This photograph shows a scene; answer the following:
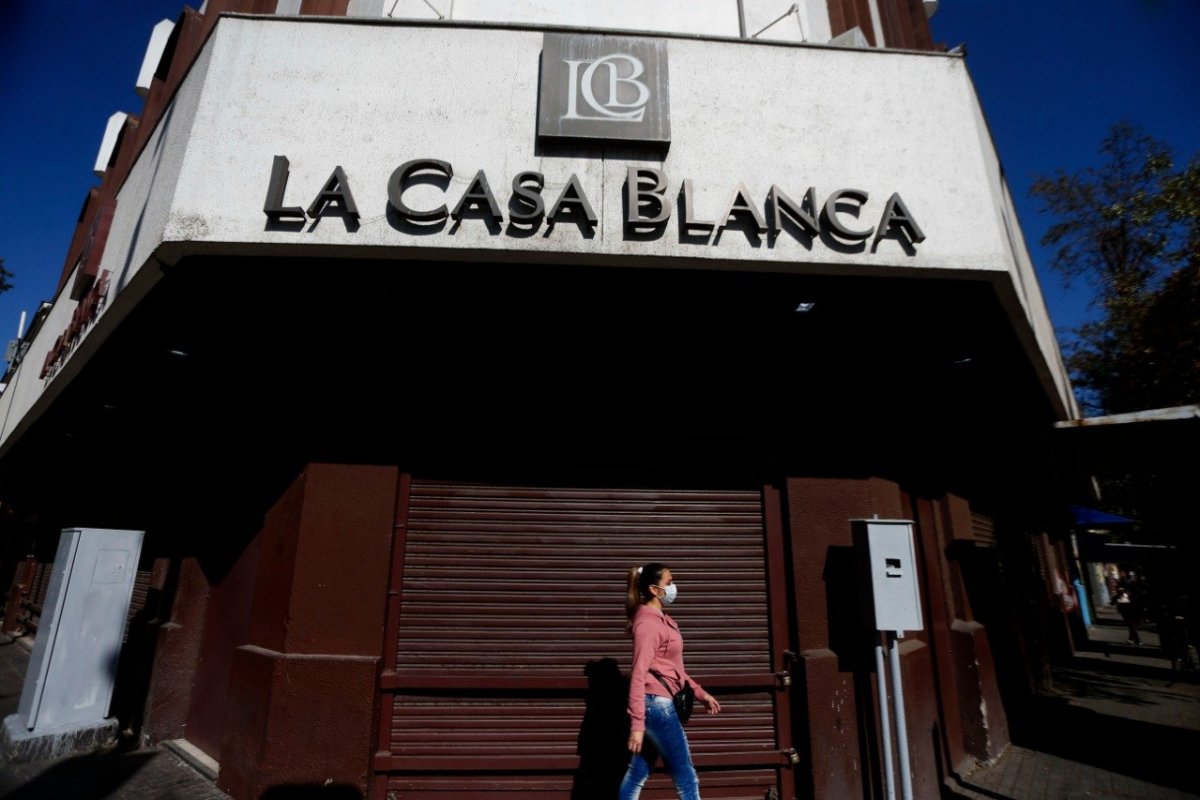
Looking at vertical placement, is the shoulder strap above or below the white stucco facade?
below

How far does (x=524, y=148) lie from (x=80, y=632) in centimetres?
690

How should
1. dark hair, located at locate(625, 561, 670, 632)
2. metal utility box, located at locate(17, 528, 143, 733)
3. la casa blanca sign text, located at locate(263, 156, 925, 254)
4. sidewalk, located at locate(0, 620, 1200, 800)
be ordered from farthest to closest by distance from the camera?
metal utility box, located at locate(17, 528, 143, 733), sidewalk, located at locate(0, 620, 1200, 800), dark hair, located at locate(625, 561, 670, 632), la casa blanca sign text, located at locate(263, 156, 925, 254)

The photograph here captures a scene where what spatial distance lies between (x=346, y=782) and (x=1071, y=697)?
11324mm

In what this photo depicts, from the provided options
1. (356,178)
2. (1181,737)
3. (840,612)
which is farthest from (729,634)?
(1181,737)

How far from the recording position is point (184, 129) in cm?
472

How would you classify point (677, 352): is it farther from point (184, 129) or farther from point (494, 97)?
point (184, 129)

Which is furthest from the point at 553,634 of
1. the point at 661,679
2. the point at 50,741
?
the point at 50,741

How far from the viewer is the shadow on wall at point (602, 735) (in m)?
5.05

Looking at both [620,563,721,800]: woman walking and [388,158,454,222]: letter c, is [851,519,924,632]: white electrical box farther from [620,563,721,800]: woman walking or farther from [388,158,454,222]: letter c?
[388,158,454,222]: letter c

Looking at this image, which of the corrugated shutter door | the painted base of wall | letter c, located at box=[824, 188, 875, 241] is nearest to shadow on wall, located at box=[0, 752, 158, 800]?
the painted base of wall

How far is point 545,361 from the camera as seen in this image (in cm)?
581

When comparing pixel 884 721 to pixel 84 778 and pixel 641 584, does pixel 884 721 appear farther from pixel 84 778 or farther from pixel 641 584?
pixel 84 778

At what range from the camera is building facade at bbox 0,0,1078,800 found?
14.9ft

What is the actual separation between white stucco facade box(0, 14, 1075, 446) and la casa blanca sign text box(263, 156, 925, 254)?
4 cm
